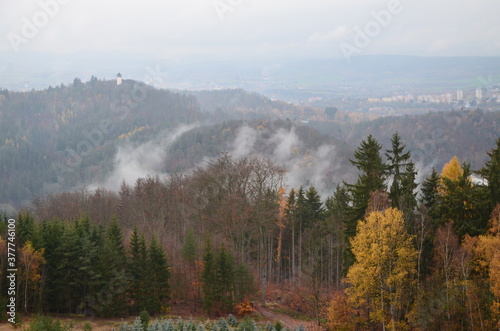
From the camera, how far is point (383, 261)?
23.6m

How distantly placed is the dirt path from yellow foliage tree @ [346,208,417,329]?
577cm

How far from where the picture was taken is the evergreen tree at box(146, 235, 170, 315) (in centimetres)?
3066

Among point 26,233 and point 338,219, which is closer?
point 26,233

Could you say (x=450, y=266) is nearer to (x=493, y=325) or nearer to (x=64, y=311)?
(x=493, y=325)

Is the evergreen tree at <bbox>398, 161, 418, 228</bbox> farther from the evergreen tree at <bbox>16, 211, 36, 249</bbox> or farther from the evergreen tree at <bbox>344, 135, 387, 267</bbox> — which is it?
the evergreen tree at <bbox>16, 211, 36, 249</bbox>

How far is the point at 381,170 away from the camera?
26703 mm

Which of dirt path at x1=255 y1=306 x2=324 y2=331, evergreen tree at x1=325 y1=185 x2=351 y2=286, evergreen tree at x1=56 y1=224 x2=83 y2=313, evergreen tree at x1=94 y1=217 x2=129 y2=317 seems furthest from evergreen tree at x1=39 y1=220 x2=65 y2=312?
evergreen tree at x1=325 y1=185 x2=351 y2=286

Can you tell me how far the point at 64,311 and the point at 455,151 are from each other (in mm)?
162453

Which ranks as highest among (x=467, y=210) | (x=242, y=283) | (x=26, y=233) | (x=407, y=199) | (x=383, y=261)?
(x=407, y=199)

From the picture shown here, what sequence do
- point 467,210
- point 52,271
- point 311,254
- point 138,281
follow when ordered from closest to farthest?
1. point 467,210
2. point 52,271
3. point 138,281
4. point 311,254

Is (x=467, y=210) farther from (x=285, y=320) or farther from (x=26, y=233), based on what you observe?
(x=26, y=233)

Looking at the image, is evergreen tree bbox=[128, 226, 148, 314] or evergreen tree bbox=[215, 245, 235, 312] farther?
evergreen tree bbox=[215, 245, 235, 312]

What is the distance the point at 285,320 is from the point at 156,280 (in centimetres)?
894

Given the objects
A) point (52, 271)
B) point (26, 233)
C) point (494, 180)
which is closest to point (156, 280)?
point (52, 271)
